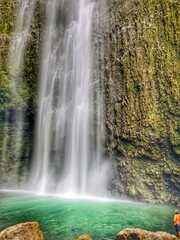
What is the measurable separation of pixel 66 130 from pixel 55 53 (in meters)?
7.37

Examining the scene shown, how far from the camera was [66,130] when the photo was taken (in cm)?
2003

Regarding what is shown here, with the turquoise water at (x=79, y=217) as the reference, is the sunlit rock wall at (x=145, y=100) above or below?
above

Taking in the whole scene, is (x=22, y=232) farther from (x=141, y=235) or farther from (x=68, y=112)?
(x=68, y=112)

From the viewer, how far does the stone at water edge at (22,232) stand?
7.18m

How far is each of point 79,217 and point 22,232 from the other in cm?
421

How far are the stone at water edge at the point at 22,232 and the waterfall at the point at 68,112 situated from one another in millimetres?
10249

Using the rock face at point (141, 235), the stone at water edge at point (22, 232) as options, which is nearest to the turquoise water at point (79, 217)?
the stone at water edge at point (22, 232)

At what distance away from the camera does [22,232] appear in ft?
24.3

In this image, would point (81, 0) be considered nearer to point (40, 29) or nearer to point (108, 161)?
point (40, 29)

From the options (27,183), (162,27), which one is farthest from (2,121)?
(162,27)

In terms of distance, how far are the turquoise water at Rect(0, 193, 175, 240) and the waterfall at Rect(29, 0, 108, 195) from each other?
4244 mm

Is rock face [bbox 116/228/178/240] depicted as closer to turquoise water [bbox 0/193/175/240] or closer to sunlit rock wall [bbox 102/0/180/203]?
turquoise water [bbox 0/193/175/240]

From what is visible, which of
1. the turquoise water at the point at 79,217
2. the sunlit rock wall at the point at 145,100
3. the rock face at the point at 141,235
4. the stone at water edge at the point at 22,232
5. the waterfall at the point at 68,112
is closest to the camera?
the stone at water edge at the point at 22,232

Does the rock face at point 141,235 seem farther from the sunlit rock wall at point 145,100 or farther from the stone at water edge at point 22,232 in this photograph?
the sunlit rock wall at point 145,100
